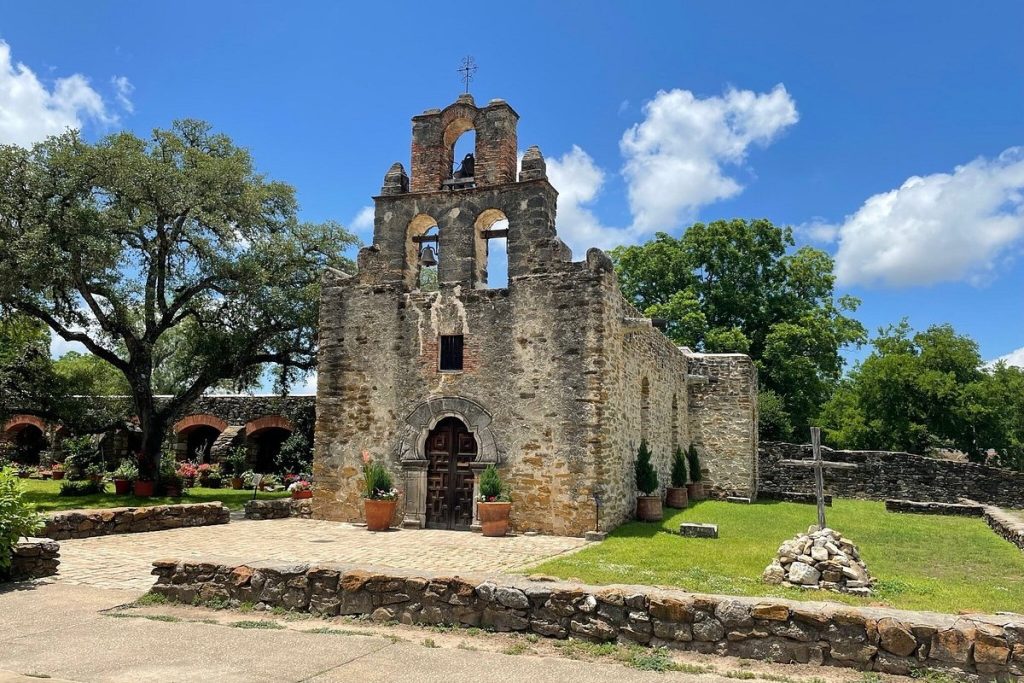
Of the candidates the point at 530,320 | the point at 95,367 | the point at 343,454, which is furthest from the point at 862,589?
the point at 95,367

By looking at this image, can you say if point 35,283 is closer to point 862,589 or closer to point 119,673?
point 119,673

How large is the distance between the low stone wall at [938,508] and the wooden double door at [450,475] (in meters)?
12.2

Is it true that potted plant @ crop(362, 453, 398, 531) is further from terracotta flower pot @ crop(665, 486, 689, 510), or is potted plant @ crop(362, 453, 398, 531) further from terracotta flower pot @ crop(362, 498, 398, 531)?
terracotta flower pot @ crop(665, 486, 689, 510)

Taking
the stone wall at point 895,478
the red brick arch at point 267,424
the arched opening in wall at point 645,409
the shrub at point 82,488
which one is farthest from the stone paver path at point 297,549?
the stone wall at point 895,478

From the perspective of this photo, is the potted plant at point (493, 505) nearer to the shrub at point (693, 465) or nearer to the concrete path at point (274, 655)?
the concrete path at point (274, 655)

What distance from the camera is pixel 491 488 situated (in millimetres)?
12852

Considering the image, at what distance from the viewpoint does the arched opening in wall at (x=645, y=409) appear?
16156 millimetres

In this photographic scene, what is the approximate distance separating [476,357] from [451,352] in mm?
592

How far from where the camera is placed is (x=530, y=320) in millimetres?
13539

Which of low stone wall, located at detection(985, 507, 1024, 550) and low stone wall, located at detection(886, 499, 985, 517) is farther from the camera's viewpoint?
low stone wall, located at detection(886, 499, 985, 517)

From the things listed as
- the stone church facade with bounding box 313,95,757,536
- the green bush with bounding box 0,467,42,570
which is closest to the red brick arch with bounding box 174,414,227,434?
the stone church facade with bounding box 313,95,757,536

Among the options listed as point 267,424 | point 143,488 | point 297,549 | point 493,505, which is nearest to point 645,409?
point 493,505

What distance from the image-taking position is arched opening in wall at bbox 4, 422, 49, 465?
29.4 meters

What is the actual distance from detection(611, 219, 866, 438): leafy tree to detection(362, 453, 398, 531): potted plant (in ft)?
68.7
